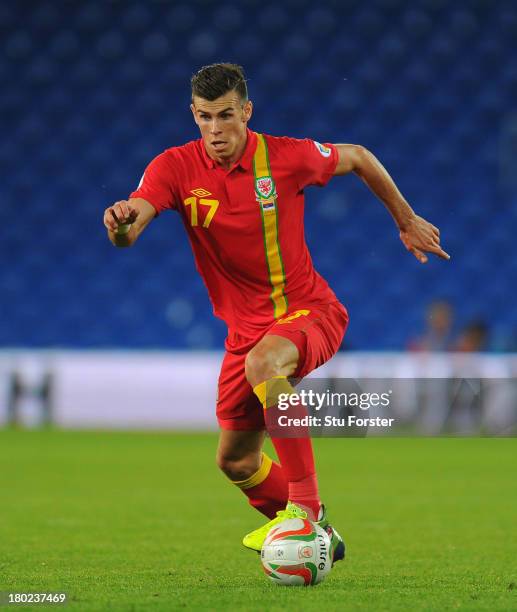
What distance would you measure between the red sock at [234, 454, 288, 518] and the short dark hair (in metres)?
1.24

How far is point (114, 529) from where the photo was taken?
457 cm

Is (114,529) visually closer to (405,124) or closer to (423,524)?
(423,524)

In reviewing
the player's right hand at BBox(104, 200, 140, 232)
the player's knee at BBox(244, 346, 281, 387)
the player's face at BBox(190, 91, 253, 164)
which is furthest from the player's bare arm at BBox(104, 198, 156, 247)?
the player's knee at BBox(244, 346, 281, 387)

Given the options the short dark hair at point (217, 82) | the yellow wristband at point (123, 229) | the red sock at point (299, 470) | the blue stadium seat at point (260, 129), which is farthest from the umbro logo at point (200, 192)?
the blue stadium seat at point (260, 129)

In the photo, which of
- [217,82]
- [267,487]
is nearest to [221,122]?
[217,82]

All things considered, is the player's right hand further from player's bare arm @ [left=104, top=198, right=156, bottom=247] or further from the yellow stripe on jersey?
the yellow stripe on jersey

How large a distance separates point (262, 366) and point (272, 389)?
72 millimetres

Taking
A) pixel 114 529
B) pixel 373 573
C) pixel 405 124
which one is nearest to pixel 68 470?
pixel 114 529

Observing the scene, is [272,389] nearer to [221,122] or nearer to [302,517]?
[302,517]

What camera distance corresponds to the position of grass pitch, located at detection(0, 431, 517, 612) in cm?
305

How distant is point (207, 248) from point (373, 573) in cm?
113

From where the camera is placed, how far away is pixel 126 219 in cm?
317

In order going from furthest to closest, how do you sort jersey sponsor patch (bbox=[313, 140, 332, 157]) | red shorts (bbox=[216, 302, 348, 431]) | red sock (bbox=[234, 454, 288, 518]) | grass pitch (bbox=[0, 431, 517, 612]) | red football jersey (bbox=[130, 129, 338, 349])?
red sock (bbox=[234, 454, 288, 518]) < jersey sponsor patch (bbox=[313, 140, 332, 157]) < red football jersey (bbox=[130, 129, 338, 349]) < red shorts (bbox=[216, 302, 348, 431]) < grass pitch (bbox=[0, 431, 517, 612])

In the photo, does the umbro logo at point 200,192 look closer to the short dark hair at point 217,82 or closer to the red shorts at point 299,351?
the short dark hair at point 217,82
